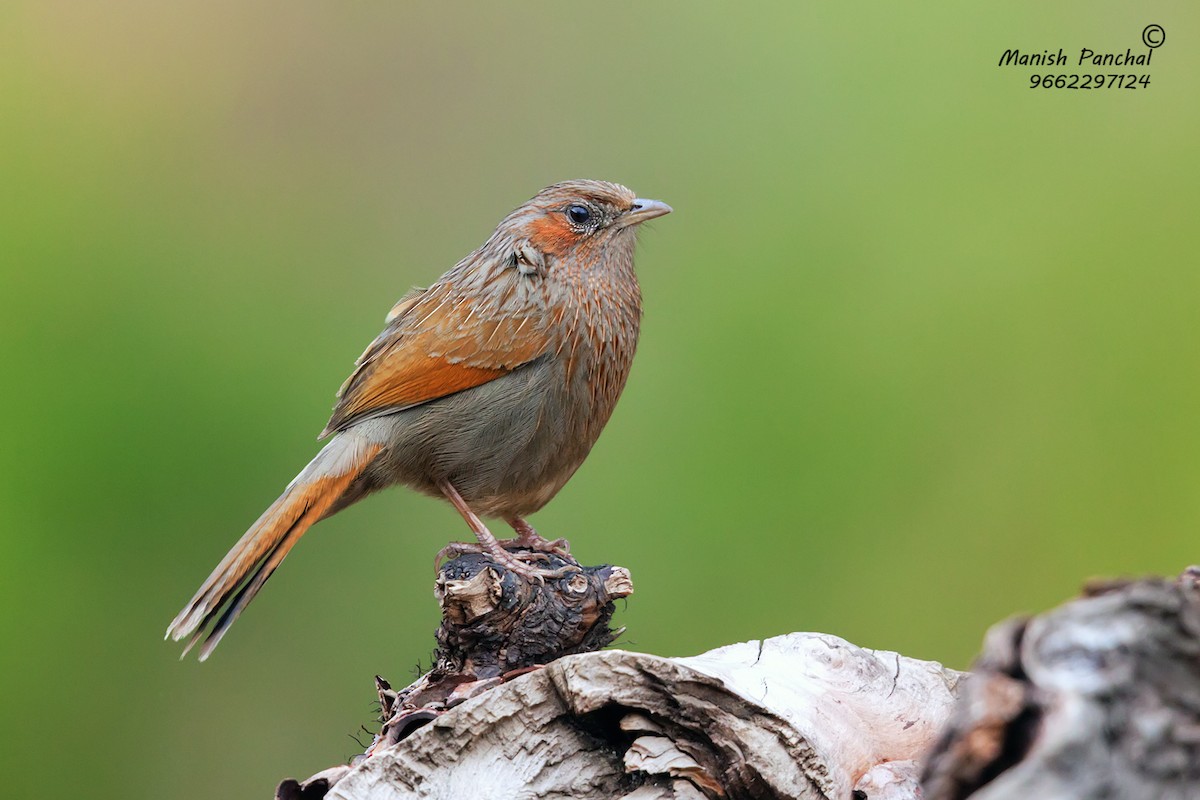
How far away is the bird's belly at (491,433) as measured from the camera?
397 cm

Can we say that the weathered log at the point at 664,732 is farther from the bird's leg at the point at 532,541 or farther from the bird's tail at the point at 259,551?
the bird's tail at the point at 259,551

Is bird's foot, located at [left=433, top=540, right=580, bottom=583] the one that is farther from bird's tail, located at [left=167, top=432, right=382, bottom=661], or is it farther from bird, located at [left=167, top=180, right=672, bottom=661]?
bird's tail, located at [left=167, top=432, right=382, bottom=661]

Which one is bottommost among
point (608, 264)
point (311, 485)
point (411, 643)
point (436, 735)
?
point (411, 643)

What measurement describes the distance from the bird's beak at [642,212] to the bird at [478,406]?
183mm

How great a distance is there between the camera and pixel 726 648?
315 centimetres

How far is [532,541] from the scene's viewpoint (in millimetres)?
4090

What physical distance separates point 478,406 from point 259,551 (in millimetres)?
821

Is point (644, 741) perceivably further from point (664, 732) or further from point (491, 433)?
point (491, 433)

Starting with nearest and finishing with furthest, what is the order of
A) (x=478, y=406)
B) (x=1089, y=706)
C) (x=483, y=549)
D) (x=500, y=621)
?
(x=1089, y=706) → (x=500, y=621) → (x=483, y=549) → (x=478, y=406)

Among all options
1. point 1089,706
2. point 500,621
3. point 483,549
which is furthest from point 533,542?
point 1089,706

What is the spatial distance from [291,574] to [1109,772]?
3.97 meters

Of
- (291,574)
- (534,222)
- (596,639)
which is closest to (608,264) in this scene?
(534,222)

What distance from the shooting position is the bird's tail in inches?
148

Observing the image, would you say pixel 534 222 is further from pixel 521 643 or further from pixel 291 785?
pixel 291 785
